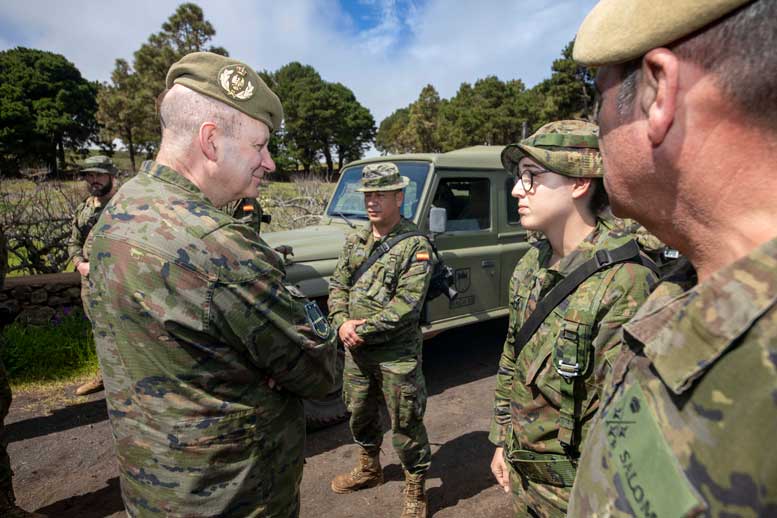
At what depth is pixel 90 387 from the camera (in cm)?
421

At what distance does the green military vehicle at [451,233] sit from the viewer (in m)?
3.77

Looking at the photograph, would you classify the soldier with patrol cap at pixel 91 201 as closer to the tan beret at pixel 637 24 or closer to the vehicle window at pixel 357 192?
the vehicle window at pixel 357 192

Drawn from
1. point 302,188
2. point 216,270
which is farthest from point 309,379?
point 302,188

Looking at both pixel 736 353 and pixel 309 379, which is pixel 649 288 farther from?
pixel 309 379

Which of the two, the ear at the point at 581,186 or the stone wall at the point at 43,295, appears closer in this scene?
the ear at the point at 581,186

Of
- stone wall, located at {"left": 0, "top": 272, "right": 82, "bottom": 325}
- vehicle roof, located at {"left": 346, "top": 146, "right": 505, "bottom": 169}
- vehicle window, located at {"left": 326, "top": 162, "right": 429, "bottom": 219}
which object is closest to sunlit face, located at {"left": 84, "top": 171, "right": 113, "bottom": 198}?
stone wall, located at {"left": 0, "top": 272, "right": 82, "bottom": 325}

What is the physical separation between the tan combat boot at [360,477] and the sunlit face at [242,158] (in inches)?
83.9

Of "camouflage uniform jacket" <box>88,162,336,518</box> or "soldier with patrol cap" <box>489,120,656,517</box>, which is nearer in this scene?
"camouflage uniform jacket" <box>88,162,336,518</box>

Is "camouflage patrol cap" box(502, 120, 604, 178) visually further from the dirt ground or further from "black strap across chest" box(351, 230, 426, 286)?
the dirt ground

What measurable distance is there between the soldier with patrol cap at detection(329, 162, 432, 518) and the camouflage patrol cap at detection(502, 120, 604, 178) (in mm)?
1198

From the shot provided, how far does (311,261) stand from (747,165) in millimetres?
3388

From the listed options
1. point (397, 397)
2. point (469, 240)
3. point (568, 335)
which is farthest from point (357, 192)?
point (568, 335)

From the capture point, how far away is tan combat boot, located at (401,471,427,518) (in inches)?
104

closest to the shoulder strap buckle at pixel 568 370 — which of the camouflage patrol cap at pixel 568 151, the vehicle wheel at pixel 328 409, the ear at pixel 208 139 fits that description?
the camouflage patrol cap at pixel 568 151
